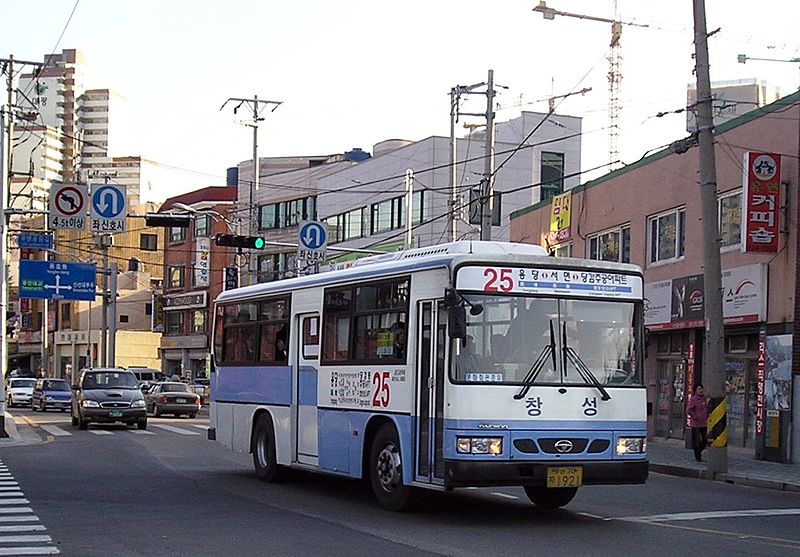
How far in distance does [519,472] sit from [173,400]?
34.5 m

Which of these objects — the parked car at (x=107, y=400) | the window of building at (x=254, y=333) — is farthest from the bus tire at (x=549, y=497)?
the parked car at (x=107, y=400)

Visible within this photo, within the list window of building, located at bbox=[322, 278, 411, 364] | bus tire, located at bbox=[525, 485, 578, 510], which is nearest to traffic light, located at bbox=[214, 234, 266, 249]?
window of building, located at bbox=[322, 278, 411, 364]

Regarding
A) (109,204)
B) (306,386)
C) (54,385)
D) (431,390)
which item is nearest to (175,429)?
(109,204)

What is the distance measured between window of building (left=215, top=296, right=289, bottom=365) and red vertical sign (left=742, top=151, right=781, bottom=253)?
1165 centimetres

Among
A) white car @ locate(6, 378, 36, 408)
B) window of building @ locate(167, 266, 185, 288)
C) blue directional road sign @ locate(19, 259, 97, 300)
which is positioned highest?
window of building @ locate(167, 266, 185, 288)

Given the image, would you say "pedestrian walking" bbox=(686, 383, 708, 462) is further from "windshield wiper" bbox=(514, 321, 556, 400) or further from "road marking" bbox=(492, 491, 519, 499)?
"windshield wiper" bbox=(514, 321, 556, 400)

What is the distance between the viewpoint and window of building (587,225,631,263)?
34000mm

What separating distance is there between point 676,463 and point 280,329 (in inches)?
411

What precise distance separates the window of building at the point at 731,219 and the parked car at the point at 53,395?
3125 cm

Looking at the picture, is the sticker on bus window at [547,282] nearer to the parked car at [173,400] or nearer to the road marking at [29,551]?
the road marking at [29,551]

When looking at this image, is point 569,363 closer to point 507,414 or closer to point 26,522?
point 507,414

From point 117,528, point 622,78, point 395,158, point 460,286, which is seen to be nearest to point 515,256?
point 460,286

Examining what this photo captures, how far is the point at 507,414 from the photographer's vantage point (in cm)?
1337

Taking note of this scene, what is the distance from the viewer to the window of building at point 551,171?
64688mm
